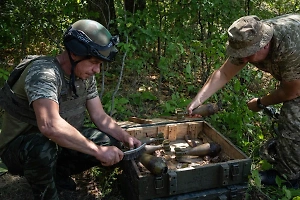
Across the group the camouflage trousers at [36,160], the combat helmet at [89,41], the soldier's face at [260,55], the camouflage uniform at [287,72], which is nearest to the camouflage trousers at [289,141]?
the camouflage uniform at [287,72]

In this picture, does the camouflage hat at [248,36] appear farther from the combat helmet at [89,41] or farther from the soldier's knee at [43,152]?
the soldier's knee at [43,152]

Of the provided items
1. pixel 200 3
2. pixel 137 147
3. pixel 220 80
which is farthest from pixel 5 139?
pixel 200 3

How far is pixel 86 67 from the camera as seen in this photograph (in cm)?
339

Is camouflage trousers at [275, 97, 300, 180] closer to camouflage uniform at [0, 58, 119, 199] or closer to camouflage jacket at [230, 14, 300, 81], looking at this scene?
camouflage jacket at [230, 14, 300, 81]

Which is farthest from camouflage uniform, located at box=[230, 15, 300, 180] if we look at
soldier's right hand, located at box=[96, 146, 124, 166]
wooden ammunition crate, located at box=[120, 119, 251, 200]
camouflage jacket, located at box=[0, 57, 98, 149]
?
camouflage jacket, located at box=[0, 57, 98, 149]

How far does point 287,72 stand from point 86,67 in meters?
2.00

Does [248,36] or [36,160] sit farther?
[248,36]

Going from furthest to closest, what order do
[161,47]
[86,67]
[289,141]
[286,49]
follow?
[161,47] → [289,141] → [286,49] → [86,67]

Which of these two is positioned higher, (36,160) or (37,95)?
(37,95)

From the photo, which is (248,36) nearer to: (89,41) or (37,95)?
(89,41)

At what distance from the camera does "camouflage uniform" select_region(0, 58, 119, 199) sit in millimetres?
3139

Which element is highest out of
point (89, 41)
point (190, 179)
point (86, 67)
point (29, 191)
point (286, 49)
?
point (89, 41)

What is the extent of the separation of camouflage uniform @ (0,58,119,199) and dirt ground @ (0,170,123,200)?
0.47 m

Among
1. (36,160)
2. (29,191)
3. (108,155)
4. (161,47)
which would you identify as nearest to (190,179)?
(108,155)
